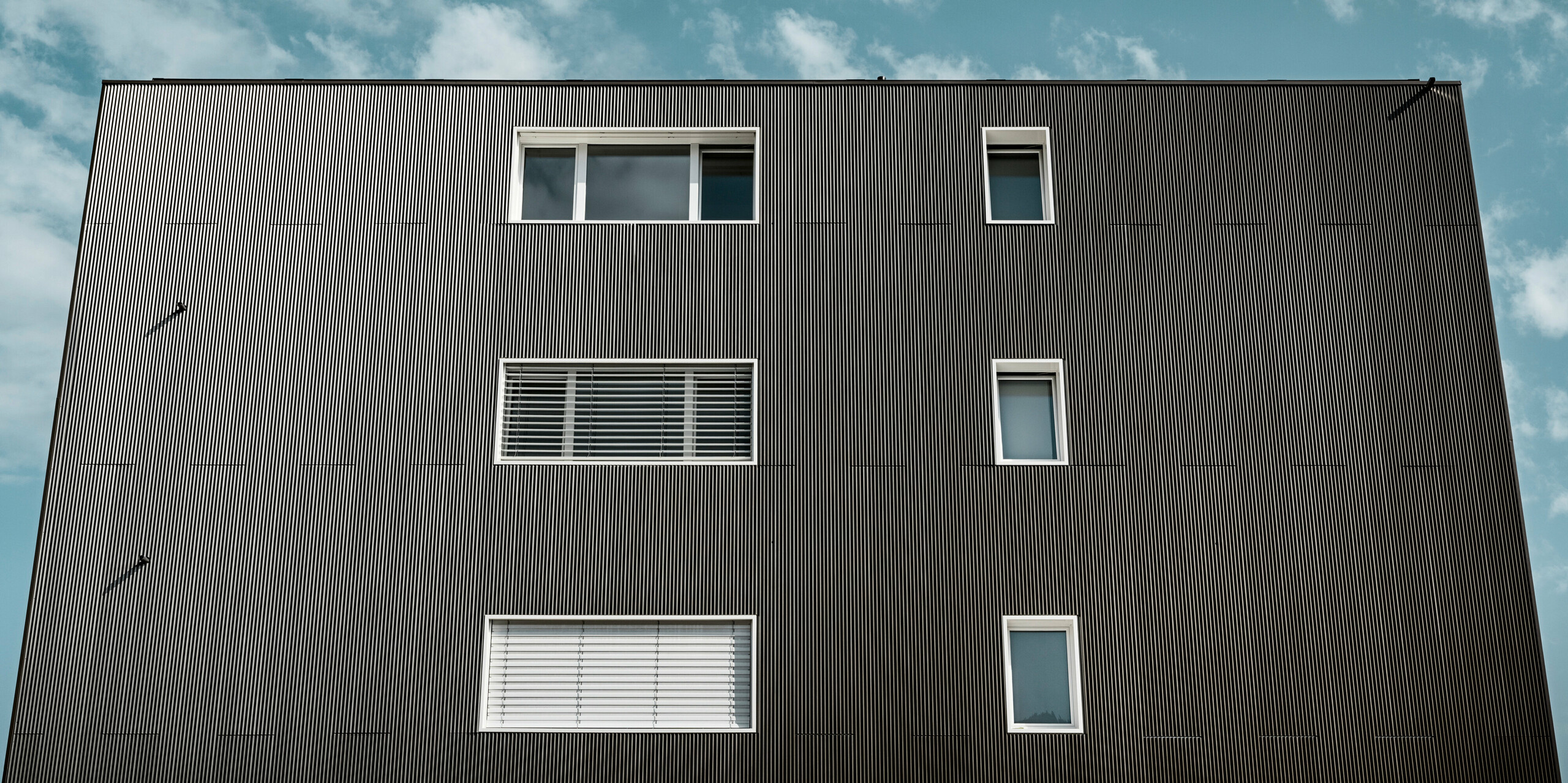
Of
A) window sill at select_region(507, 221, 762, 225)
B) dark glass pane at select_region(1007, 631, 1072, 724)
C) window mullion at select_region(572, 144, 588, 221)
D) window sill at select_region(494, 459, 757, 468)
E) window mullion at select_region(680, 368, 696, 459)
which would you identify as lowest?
dark glass pane at select_region(1007, 631, 1072, 724)

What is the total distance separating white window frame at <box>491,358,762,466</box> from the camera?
11.7 m

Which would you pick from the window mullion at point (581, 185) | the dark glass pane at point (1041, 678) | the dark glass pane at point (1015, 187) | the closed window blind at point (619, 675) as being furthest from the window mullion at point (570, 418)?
the dark glass pane at point (1015, 187)

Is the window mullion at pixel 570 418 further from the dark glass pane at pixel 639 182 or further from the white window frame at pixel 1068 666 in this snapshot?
the white window frame at pixel 1068 666

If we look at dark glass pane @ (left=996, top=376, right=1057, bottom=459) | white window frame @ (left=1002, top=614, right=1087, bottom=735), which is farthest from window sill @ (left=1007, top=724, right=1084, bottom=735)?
dark glass pane @ (left=996, top=376, right=1057, bottom=459)

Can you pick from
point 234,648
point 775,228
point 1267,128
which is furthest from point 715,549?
point 1267,128

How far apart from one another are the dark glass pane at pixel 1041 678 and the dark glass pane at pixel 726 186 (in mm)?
5358

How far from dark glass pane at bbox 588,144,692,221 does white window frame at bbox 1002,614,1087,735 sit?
5.60m

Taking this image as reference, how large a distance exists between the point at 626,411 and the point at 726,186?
291 cm

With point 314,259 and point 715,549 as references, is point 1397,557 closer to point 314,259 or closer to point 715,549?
point 715,549

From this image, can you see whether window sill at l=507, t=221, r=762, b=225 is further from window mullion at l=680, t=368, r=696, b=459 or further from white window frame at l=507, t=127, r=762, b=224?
window mullion at l=680, t=368, r=696, b=459

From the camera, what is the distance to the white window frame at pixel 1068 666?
1098cm

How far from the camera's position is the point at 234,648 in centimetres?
1115

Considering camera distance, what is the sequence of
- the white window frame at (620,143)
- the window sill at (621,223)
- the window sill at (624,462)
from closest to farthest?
the window sill at (624,462)
the window sill at (621,223)
the white window frame at (620,143)

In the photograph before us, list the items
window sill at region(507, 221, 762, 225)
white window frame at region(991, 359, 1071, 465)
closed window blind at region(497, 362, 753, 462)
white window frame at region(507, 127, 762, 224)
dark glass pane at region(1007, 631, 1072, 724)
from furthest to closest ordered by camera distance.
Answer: white window frame at region(507, 127, 762, 224) < window sill at region(507, 221, 762, 225) < closed window blind at region(497, 362, 753, 462) < white window frame at region(991, 359, 1071, 465) < dark glass pane at region(1007, 631, 1072, 724)
